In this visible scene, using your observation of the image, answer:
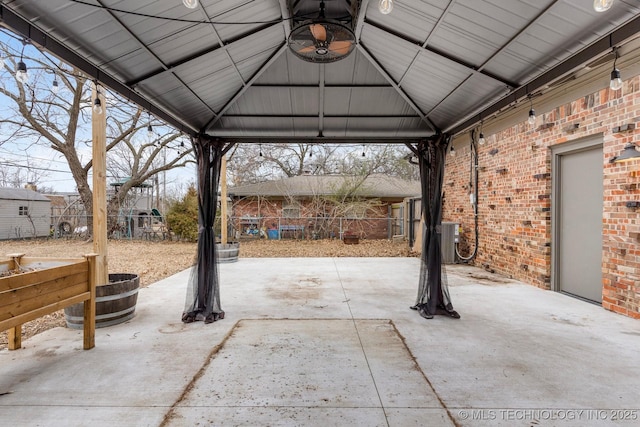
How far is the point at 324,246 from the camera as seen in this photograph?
12070 mm

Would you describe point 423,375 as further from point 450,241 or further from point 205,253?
point 450,241

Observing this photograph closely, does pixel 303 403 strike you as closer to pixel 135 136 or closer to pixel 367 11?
pixel 367 11

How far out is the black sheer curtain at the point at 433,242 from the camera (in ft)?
14.2

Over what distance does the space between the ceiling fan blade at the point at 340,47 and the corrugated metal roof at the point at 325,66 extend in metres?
0.32

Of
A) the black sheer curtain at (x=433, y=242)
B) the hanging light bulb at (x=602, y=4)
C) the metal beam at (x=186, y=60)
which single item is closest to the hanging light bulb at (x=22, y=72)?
the metal beam at (x=186, y=60)

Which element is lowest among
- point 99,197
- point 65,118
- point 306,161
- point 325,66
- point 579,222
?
point 579,222

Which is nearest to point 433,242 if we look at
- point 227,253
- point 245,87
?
point 245,87

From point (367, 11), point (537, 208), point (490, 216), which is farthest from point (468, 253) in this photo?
point (367, 11)

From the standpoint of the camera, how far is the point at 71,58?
245 centimetres

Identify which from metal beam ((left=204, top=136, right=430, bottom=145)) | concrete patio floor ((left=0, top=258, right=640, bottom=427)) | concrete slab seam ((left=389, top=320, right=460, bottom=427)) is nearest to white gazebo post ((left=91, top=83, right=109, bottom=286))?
concrete patio floor ((left=0, top=258, right=640, bottom=427))

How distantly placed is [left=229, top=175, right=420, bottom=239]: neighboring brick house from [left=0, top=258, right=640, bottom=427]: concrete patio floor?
916 cm

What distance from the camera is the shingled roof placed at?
14.2 metres

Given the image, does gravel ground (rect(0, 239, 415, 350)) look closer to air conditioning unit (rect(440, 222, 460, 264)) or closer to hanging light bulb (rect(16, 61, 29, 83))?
air conditioning unit (rect(440, 222, 460, 264))

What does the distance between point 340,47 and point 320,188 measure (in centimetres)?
1165
